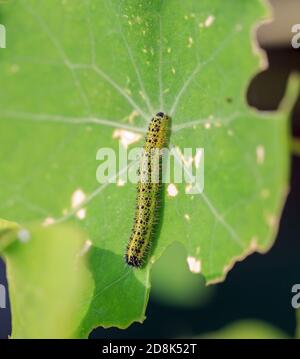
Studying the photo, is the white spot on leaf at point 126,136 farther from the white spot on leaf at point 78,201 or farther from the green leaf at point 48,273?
the green leaf at point 48,273

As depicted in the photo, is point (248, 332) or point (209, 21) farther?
point (248, 332)

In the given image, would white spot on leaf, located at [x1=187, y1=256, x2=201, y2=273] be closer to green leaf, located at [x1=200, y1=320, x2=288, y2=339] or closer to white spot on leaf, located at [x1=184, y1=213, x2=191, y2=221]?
white spot on leaf, located at [x1=184, y1=213, x2=191, y2=221]

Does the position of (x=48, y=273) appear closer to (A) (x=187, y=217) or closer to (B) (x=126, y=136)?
(A) (x=187, y=217)

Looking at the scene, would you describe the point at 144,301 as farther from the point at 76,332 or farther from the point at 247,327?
the point at 247,327

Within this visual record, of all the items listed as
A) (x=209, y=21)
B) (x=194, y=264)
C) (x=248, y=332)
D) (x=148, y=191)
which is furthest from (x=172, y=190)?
(x=248, y=332)

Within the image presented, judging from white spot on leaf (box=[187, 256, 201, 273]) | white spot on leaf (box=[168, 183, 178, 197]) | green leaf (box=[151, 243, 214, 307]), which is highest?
white spot on leaf (box=[168, 183, 178, 197])

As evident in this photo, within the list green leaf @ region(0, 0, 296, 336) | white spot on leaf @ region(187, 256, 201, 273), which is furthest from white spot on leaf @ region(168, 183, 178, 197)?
white spot on leaf @ region(187, 256, 201, 273)

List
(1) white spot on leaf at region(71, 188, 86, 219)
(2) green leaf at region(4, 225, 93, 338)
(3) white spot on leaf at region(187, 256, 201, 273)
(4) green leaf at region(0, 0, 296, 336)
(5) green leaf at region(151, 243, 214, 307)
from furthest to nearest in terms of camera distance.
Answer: (5) green leaf at region(151, 243, 214, 307) < (1) white spot on leaf at region(71, 188, 86, 219) < (3) white spot on leaf at region(187, 256, 201, 273) < (4) green leaf at region(0, 0, 296, 336) < (2) green leaf at region(4, 225, 93, 338)
